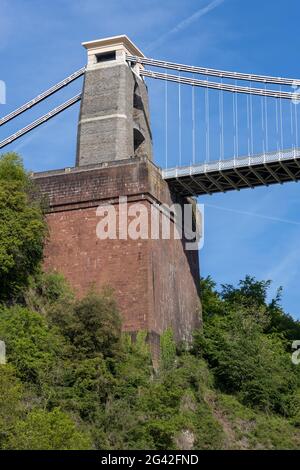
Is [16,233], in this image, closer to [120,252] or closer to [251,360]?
[120,252]

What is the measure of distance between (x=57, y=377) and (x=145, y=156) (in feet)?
40.1

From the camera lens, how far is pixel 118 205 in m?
48.8

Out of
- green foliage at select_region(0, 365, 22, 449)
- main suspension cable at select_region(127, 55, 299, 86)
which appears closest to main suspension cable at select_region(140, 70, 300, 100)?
main suspension cable at select_region(127, 55, 299, 86)

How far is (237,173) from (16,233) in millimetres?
11112

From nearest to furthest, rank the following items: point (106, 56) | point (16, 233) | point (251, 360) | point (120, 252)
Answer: point (16, 233), point (251, 360), point (120, 252), point (106, 56)

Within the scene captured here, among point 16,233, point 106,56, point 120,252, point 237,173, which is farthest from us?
point 106,56

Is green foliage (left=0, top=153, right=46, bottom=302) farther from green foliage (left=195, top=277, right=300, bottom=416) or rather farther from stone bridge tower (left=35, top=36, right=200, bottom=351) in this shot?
green foliage (left=195, top=277, right=300, bottom=416)

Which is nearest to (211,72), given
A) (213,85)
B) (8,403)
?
(213,85)

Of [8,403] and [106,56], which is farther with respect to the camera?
[106,56]

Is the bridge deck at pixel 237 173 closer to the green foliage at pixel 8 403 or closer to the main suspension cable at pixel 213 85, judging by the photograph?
the main suspension cable at pixel 213 85

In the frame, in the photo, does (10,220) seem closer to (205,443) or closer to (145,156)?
(145,156)

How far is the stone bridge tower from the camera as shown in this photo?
156 ft

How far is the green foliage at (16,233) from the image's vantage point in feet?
149
